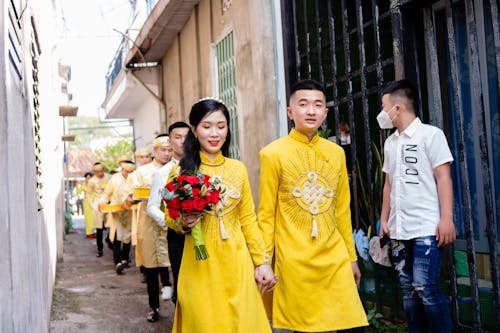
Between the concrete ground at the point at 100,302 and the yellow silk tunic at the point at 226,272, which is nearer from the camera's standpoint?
the yellow silk tunic at the point at 226,272

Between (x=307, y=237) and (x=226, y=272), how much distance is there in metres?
0.53

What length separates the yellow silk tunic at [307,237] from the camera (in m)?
4.05

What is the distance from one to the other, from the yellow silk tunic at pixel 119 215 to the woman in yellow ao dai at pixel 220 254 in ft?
21.5

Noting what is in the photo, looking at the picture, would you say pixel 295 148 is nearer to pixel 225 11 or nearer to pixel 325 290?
pixel 325 290

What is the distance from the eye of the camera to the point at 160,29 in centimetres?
1302

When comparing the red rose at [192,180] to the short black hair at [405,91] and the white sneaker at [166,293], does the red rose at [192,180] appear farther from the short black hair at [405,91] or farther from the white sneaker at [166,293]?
the white sneaker at [166,293]

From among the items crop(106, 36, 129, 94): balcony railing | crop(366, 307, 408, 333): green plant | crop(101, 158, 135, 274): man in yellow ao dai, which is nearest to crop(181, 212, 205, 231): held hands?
crop(366, 307, 408, 333): green plant

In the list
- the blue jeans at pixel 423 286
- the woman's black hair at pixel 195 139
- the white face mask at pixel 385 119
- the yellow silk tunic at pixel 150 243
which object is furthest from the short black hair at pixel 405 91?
the yellow silk tunic at pixel 150 243

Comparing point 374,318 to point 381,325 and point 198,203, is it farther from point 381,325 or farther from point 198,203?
point 198,203

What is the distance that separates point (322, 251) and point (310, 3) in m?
3.61

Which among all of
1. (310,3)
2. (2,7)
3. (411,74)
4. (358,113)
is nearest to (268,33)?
(310,3)

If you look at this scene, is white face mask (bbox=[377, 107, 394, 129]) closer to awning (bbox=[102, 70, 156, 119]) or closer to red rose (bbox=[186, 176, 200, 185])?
red rose (bbox=[186, 176, 200, 185])

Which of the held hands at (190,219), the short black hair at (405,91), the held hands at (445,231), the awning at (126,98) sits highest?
the awning at (126,98)

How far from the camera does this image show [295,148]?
4242mm
